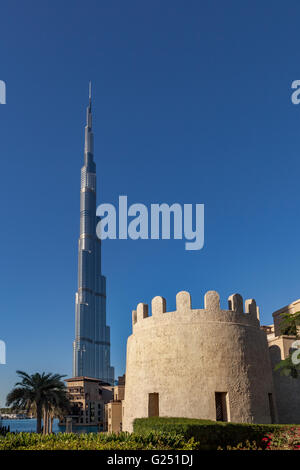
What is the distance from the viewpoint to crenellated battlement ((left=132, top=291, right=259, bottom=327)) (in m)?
19.3

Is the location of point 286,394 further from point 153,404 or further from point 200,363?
point 153,404

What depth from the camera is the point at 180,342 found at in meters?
18.8

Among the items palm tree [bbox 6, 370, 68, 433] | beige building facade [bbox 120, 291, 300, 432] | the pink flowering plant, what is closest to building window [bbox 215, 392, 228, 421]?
beige building facade [bbox 120, 291, 300, 432]

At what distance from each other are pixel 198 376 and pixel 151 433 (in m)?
6.77

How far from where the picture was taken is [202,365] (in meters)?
18.3

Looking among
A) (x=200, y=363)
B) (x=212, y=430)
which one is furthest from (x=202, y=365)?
(x=212, y=430)

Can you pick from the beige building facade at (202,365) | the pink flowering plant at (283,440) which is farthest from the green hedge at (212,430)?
the beige building facade at (202,365)

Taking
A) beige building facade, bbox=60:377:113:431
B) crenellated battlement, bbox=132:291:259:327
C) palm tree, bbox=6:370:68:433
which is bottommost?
beige building facade, bbox=60:377:113:431

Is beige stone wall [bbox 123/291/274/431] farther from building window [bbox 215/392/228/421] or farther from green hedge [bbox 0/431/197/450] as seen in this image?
green hedge [bbox 0/431/197/450]

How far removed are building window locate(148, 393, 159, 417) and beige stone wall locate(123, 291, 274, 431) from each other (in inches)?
7.3

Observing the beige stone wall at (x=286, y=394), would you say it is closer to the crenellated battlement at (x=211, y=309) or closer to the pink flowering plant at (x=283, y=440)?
the crenellated battlement at (x=211, y=309)

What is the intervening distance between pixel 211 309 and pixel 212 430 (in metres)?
5.81
